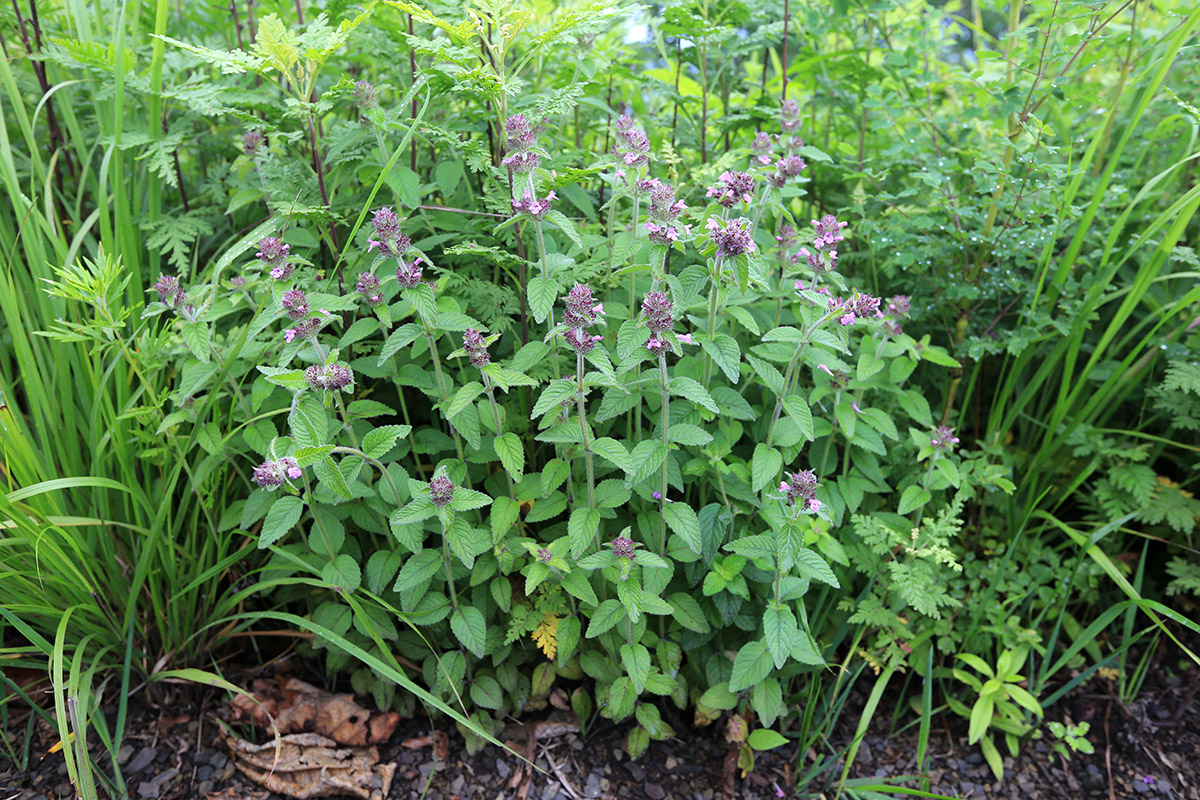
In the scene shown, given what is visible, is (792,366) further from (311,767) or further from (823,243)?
(311,767)

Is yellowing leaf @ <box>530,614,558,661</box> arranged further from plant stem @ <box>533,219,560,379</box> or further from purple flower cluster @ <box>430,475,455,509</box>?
plant stem @ <box>533,219,560,379</box>

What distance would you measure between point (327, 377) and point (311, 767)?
3.44ft

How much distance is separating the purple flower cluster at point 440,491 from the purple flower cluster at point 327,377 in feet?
0.94

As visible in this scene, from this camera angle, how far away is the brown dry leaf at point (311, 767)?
1.90 metres

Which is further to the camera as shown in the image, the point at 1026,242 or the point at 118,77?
the point at 1026,242

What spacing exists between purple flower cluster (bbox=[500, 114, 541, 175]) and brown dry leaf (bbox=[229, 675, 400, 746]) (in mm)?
1500

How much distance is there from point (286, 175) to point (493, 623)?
1.35 metres

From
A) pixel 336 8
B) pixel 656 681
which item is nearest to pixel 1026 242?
pixel 656 681

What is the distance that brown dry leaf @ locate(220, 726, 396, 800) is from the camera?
1.90 m

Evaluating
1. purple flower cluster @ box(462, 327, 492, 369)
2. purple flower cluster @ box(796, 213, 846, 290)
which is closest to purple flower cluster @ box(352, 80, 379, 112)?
purple flower cluster @ box(462, 327, 492, 369)

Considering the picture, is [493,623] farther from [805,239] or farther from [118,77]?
[118,77]

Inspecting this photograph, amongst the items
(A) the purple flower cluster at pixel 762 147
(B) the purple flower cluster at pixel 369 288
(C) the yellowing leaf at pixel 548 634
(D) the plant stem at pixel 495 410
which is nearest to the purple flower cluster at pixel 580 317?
(D) the plant stem at pixel 495 410

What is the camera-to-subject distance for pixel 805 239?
6.70ft

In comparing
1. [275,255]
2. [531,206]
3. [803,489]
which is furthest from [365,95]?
[803,489]
